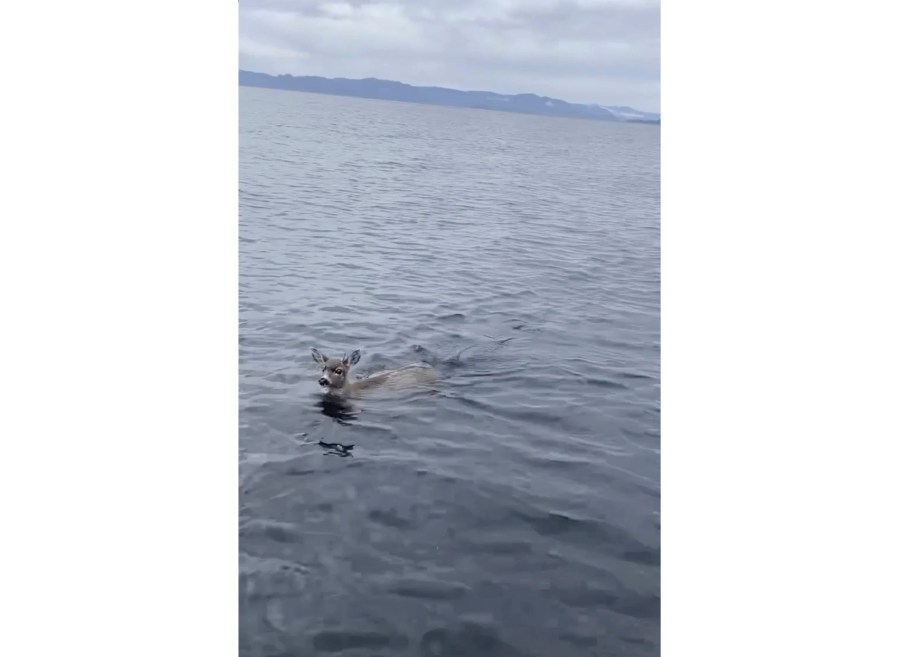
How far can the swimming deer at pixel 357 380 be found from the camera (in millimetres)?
7258

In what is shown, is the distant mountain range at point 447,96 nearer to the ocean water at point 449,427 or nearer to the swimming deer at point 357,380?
the ocean water at point 449,427

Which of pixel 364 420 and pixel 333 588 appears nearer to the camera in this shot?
pixel 333 588

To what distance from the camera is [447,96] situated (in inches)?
372

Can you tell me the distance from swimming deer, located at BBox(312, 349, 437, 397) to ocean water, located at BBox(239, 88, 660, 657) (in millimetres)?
169
